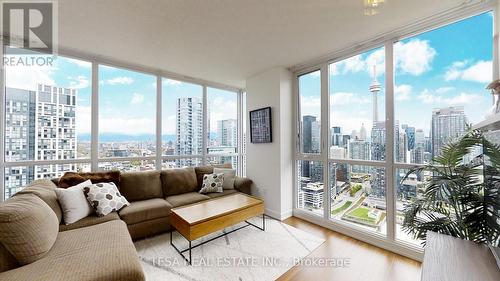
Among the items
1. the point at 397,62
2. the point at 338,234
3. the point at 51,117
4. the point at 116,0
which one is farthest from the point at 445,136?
the point at 51,117

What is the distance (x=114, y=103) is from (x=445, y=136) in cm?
449

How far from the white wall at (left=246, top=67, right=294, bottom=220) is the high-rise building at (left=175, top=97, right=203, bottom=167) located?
133cm

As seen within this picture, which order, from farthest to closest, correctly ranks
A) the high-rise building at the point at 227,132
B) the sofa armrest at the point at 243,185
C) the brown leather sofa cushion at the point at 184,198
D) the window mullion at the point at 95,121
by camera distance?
the high-rise building at the point at 227,132 < the sofa armrest at the point at 243,185 < the window mullion at the point at 95,121 < the brown leather sofa cushion at the point at 184,198

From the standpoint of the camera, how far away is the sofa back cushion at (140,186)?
2.80m

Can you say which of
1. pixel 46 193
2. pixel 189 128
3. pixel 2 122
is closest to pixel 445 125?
pixel 189 128

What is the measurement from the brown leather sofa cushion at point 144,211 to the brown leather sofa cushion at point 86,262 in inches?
25.9

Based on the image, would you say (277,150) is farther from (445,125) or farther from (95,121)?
(95,121)

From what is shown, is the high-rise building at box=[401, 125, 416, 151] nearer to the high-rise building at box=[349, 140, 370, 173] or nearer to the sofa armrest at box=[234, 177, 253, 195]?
the high-rise building at box=[349, 140, 370, 173]

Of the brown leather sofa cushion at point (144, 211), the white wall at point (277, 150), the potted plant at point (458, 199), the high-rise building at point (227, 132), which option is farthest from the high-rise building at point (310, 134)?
the brown leather sofa cushion at point (144, 211)

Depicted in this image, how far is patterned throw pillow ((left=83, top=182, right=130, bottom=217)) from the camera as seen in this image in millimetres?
2254

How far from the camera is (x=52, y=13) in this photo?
1956 mm

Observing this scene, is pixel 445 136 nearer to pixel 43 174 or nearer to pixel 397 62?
pixel 397 62

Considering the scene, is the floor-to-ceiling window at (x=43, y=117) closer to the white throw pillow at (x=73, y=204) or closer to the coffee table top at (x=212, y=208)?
the white throw pillow at (x=73, y=204)

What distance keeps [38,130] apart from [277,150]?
3.43 meters
